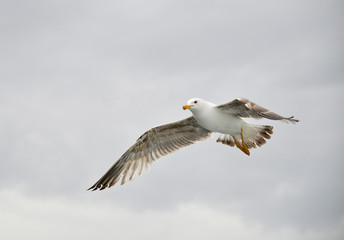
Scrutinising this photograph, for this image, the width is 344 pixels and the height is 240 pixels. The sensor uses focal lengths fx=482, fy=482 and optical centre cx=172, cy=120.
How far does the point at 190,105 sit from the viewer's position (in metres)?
13.8

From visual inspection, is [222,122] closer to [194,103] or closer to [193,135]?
[194,103]

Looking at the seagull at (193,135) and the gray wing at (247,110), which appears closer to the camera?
the gray wing at (247,110)

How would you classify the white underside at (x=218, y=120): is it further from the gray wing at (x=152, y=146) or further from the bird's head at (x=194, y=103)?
the gray wing at (x=152, y=146)

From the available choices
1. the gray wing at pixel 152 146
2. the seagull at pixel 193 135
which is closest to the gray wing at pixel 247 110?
the seagull at pixel 193 135

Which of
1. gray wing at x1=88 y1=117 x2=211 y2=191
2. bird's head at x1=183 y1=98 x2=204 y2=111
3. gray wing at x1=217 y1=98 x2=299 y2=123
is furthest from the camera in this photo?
gray wing at x1=88 y1=117 x2=211 y2=191

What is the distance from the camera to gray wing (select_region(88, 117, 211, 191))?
15.7m

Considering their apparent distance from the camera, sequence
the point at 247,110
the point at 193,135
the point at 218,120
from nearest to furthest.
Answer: the point at 247,110 → the point at 218,120 → the point at 193,135

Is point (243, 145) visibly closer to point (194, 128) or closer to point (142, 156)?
point (194, 128)

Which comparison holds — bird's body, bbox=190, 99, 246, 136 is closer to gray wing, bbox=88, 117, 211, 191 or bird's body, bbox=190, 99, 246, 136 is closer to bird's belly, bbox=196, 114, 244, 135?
bird's belly, bbox=196, 114, 244, 135

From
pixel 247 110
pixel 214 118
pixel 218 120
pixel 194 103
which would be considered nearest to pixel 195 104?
pixel 194 103

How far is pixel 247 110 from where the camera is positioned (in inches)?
524

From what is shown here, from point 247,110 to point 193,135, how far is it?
9.89ft

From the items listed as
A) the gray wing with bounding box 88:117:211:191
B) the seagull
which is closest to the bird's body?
the seagull

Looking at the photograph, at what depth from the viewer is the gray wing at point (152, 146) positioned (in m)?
15.7
